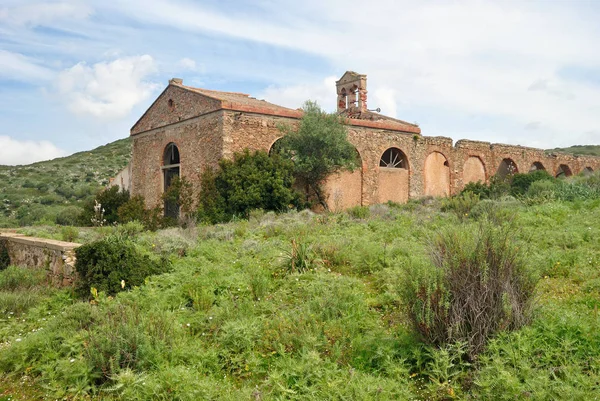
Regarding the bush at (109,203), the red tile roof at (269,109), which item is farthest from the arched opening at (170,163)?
the red tile roof at (269,109)

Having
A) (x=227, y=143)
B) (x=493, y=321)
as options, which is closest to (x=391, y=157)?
(x=227, y=143)

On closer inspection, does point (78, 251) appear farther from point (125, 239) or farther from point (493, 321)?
point (493, 321)

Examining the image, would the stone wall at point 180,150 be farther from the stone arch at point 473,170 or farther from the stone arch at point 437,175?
the stone arch at point 473,170

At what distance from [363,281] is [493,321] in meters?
2.72

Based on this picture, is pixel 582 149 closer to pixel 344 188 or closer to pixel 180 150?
pixel 344 188

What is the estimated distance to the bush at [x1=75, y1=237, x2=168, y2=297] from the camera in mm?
7129

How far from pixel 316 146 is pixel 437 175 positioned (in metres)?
8.31

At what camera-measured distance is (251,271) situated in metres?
7.23

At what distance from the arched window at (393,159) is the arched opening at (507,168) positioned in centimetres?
726

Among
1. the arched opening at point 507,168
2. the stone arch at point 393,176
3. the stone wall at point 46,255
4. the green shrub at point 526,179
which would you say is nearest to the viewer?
the stone wall at point 46,255

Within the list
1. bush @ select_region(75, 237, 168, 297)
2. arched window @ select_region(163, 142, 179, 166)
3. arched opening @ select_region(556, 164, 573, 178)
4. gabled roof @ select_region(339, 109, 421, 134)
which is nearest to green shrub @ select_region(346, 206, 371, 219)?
gabled roof @ select_region(339, 109, 421, 134)

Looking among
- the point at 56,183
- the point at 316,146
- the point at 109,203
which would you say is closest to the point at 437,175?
the point at 316,146

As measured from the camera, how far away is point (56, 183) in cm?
3856

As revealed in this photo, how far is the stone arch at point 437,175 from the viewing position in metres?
23.8
